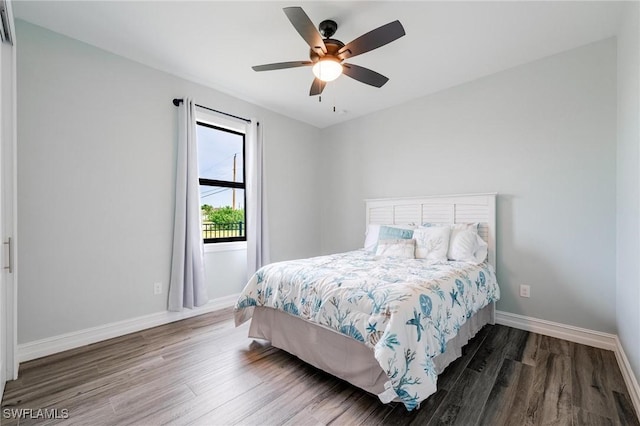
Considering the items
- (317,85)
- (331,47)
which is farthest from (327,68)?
(317,85)

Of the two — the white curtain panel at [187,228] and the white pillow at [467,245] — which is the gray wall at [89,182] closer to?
the white curtain panel at [187,228]

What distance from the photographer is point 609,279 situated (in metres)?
2.35

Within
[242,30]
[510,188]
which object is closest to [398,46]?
[242,30]

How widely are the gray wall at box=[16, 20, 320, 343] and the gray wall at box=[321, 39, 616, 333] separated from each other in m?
2.96

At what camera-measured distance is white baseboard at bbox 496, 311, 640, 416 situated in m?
1.77

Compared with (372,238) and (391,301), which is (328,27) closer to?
(391,301)

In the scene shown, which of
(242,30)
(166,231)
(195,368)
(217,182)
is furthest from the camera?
(217,182)

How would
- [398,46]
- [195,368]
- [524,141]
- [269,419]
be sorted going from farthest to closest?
[524,141] < [398,46] < [195,368] < [269,419]

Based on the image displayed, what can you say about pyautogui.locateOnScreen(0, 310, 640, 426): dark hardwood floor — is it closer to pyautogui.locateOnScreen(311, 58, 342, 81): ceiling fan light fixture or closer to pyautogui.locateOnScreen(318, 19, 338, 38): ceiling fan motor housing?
pyautogui.locateOnScreen(311, 58, 342, 81): ceiling fan light fixture

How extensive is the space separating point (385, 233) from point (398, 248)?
0.35 m

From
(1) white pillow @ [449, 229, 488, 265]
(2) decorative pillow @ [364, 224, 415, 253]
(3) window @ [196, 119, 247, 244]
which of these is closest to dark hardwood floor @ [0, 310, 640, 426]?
(1) white pillow @ [449, 229, 488, 265]

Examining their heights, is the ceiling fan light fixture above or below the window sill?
above

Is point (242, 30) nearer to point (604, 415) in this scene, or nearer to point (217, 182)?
point (217, 182)

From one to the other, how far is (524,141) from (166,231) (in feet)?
12.5
